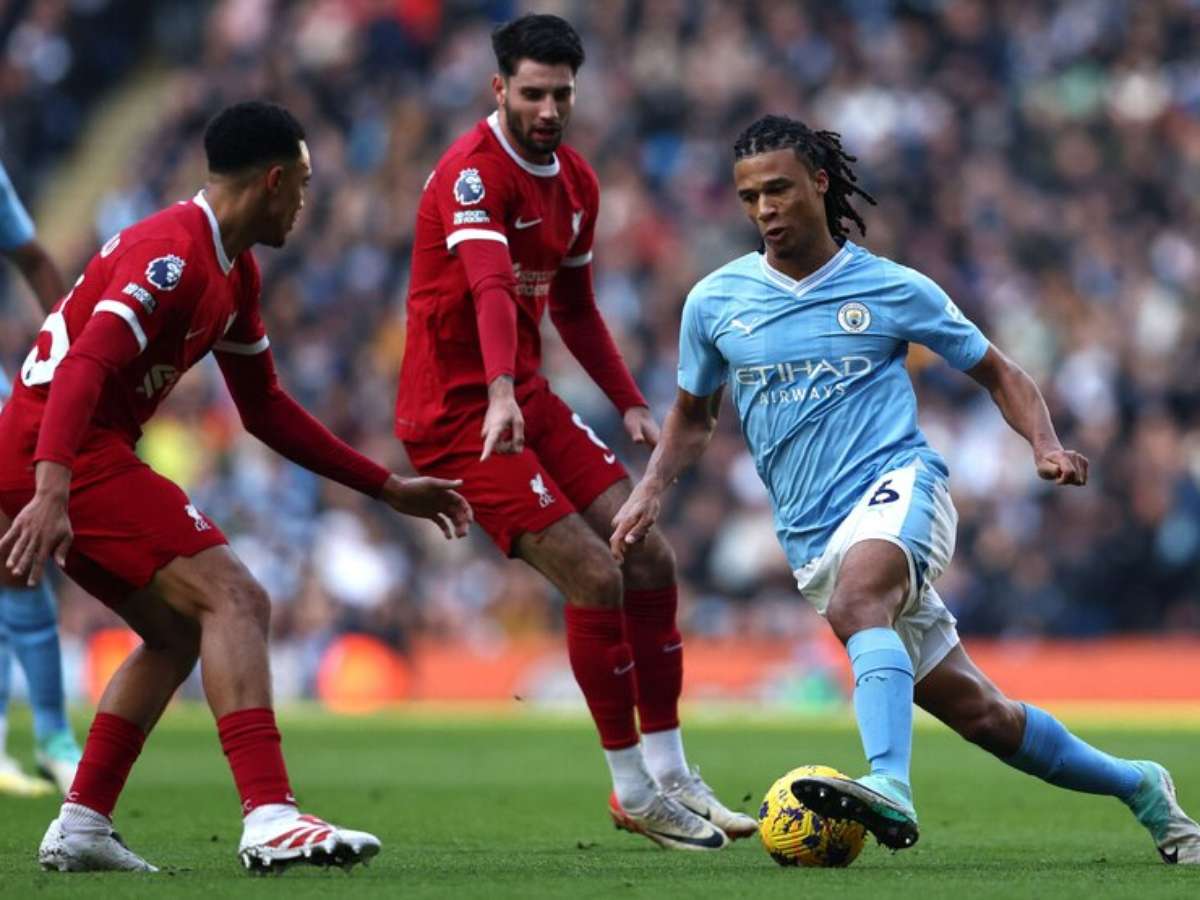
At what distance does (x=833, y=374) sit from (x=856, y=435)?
8.0 inches

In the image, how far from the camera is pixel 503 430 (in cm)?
706

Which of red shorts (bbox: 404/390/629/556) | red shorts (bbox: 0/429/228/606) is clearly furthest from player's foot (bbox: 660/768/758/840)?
red shorts (bbox: 0/429/228/606)

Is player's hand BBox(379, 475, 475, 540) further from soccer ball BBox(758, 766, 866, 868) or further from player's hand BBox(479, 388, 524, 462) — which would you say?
soccer ball BBox(758, 766, 866, 868)

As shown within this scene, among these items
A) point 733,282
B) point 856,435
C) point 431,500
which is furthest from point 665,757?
point 733,282

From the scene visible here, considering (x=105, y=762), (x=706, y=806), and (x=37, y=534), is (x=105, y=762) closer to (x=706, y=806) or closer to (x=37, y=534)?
(x=37, y=534)

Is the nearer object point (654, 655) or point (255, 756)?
point (255, 756)

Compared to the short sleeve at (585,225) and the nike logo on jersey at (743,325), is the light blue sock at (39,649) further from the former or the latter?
the nike logo on jersey at (743,325)

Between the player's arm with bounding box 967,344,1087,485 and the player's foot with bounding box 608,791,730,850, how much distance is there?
179 centimetres

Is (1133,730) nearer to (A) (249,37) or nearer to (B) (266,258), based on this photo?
(B) (266,258)

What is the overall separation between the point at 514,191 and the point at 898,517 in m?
1.98

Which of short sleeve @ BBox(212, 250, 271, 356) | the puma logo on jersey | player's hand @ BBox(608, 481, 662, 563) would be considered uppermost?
short sleeve @ BBox(212, 250, 271, 356)

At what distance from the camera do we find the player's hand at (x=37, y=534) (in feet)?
19.4

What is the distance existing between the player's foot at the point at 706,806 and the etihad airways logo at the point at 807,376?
64.5 inches

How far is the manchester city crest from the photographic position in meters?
6.95
